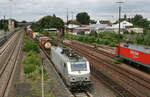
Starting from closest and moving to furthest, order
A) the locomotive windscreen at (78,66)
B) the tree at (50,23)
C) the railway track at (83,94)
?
the railway track at (83,94), the locomotive windscreen at (78,66), the tree at (50,23)

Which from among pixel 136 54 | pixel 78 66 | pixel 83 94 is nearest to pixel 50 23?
pixel 136 54

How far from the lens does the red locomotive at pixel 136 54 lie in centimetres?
2394

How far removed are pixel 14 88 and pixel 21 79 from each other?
3.09m

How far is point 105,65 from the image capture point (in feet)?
94.2

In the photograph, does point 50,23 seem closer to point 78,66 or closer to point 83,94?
point 78,66

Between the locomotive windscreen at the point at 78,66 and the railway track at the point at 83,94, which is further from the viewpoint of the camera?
the locomotive windscreen at the point at 78,66

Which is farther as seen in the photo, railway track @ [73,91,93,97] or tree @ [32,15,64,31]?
tree @ [32,15,64,31]

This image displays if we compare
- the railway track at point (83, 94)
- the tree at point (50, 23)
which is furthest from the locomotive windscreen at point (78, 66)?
the tree at point (50, 23)

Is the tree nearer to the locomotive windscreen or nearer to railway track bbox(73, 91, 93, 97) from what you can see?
the locomotive windscreen

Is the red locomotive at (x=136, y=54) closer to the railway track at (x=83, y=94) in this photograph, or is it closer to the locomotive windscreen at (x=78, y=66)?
the locomotive windscreen at (x=78, y=66)

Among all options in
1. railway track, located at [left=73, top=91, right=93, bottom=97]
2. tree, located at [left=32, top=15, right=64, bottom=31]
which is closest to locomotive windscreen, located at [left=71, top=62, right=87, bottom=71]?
railway track, located at [left=73, top=91, right=93, bottom=97]

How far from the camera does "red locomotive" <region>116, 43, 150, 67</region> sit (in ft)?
78.5

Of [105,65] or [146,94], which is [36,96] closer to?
[146,94]

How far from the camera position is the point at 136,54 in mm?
26078
